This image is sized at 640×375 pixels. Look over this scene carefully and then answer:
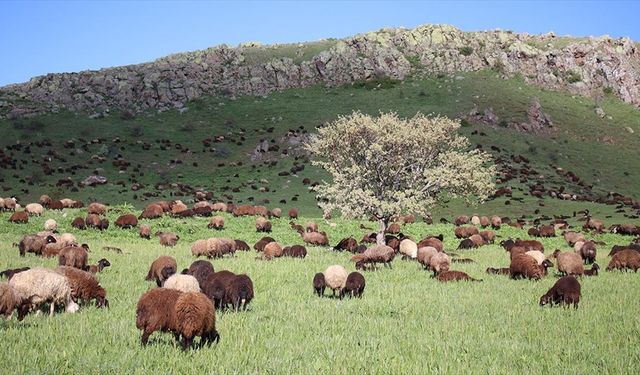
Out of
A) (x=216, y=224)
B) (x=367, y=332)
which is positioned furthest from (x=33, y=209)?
(x=367, y=332)

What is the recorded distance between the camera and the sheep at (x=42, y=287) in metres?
13.0

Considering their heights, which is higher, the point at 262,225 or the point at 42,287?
the point at 42,287

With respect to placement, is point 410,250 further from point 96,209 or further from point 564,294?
point 96,209

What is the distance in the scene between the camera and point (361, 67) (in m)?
104

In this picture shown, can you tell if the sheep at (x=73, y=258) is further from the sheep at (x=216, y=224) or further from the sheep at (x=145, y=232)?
the sheep at (x=216, y=224)

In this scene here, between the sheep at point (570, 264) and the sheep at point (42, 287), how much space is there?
19198mm

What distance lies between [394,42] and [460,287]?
98676mm

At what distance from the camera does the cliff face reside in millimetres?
95062

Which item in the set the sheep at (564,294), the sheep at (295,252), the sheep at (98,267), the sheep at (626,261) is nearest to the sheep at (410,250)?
the sheep at (295,252)

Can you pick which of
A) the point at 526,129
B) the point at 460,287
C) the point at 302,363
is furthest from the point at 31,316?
the point at 526,129

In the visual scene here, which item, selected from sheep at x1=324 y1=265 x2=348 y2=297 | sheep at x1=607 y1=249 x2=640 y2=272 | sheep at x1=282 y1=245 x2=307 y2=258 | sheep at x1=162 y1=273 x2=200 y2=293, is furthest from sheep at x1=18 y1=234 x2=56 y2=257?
sheep at x1=607 y1=249 x2=640 y2=272

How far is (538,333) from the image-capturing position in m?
12.8

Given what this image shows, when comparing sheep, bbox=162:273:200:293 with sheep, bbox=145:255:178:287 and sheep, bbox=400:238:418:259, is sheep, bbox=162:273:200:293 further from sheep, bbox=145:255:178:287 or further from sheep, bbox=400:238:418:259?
sheep, bbox=400:238:418:259

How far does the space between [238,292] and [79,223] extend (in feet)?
75.3
